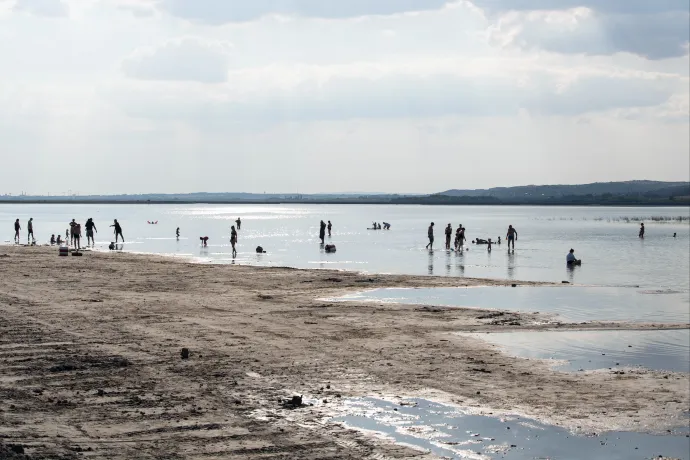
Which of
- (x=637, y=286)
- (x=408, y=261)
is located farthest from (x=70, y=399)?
(x=408, y=261)

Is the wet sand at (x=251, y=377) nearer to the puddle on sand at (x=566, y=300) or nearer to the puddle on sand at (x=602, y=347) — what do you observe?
the puddle on sand at (x=602, y=347)

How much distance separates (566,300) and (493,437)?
752 inches

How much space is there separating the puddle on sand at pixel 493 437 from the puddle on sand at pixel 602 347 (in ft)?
15.2

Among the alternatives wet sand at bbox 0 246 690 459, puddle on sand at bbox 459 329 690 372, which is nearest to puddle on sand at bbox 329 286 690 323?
wet sand at bbox 0 246 690 459

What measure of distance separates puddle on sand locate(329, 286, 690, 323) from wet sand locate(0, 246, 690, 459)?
2379mm

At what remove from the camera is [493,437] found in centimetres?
1214

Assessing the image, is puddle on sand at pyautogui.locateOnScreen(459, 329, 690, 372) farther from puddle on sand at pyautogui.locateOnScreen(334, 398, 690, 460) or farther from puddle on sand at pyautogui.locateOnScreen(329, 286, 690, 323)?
puddle on sand at pyautogui.locateOnScreen(334, 398, 690, 460)

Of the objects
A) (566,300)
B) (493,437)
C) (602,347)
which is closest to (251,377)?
(493,437)

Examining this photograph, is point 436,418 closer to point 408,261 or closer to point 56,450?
point 56,450

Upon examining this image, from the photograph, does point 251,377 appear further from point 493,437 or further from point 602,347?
point 602,347

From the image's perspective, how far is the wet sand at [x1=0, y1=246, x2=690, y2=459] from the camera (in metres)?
A: 11.2

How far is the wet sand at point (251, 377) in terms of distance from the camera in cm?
1116

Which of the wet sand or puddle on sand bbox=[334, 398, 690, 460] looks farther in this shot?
puddle on sand bbox=[334, 398, 690, 460]

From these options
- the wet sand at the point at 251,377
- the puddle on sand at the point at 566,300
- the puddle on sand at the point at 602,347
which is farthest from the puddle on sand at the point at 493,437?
the puddle on sand at the point at 566,300
